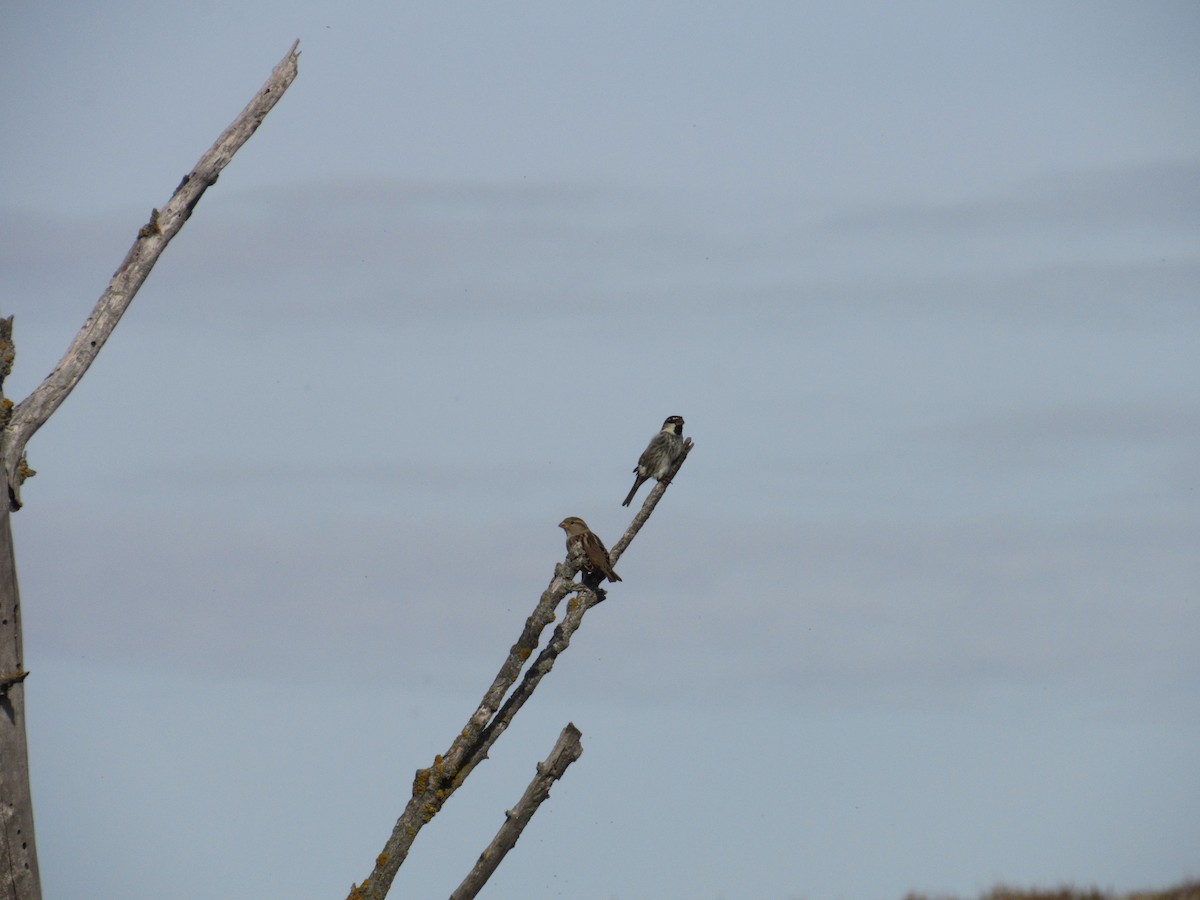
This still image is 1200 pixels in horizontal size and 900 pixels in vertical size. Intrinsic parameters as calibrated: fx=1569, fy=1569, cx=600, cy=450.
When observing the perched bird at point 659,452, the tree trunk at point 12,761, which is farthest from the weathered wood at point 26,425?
the perched bird at point 659,452

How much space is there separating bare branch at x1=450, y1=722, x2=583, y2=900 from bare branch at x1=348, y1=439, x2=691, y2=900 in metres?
0.51

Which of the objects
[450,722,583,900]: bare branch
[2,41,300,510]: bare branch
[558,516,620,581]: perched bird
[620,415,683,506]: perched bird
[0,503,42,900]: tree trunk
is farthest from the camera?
[620,415,683,506]: perched bird

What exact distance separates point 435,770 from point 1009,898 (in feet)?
24.4

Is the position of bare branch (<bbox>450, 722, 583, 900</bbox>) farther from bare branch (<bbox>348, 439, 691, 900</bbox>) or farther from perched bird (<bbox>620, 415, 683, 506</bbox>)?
perched bird (<bbox>620, 415, 683, 506</bbox>)

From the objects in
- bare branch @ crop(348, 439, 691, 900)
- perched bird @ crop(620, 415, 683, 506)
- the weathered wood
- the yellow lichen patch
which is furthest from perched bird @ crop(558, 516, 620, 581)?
the weathered wood

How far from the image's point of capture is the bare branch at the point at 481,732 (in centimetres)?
1193

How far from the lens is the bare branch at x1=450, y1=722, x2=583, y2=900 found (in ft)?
38.9

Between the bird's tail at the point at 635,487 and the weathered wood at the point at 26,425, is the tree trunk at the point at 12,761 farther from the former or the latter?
the bird's tail at the point at 635,487

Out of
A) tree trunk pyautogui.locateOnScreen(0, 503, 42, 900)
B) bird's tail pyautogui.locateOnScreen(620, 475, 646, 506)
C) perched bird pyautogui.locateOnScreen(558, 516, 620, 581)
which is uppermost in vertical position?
bird's tail pyautogui.locateOnScreen(620, 475, 646, 506)

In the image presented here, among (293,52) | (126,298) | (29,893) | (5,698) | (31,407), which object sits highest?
(293,52)

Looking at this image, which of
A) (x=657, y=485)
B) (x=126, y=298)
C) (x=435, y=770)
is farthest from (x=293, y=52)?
(x=435, y=770)

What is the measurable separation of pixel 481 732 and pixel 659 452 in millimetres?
4466

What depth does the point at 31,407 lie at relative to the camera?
952cm

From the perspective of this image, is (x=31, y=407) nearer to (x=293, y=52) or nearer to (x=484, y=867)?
(x=293, y=52)
